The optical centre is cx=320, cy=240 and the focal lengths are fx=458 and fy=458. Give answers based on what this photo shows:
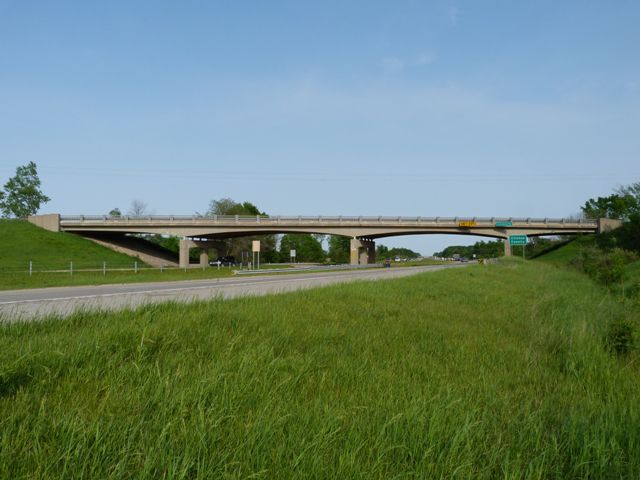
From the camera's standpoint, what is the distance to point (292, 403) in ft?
14.4

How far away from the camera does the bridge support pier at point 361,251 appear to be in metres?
69.2

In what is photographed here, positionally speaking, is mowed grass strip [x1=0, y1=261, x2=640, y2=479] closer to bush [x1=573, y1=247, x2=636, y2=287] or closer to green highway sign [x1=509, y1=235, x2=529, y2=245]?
bush [x1=573, y1=247, x2=636, y2=287]

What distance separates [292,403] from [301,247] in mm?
102823

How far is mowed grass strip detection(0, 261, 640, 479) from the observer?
326 centimetres

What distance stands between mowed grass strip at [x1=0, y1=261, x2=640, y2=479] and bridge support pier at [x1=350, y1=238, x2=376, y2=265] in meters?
59.9

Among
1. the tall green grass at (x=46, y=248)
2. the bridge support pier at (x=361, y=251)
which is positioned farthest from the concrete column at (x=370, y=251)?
the tall green grass at (x=46, y=248)

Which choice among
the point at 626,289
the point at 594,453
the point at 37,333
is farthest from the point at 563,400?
the point at 626,289

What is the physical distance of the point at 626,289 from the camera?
24.6 m

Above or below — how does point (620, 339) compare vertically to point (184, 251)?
below

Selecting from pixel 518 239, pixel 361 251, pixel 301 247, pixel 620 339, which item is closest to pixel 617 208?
pixel 518 239

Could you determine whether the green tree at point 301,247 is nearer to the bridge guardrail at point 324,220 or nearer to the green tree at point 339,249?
the green tree at point 339,249

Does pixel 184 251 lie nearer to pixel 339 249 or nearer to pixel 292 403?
pixel 339 249

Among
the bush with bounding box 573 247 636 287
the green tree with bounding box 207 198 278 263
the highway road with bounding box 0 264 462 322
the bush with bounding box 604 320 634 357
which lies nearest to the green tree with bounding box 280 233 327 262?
the green tree with bounding box 207 198 278 263

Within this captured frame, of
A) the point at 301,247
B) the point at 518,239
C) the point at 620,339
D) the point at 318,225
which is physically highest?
the point at 318,225
